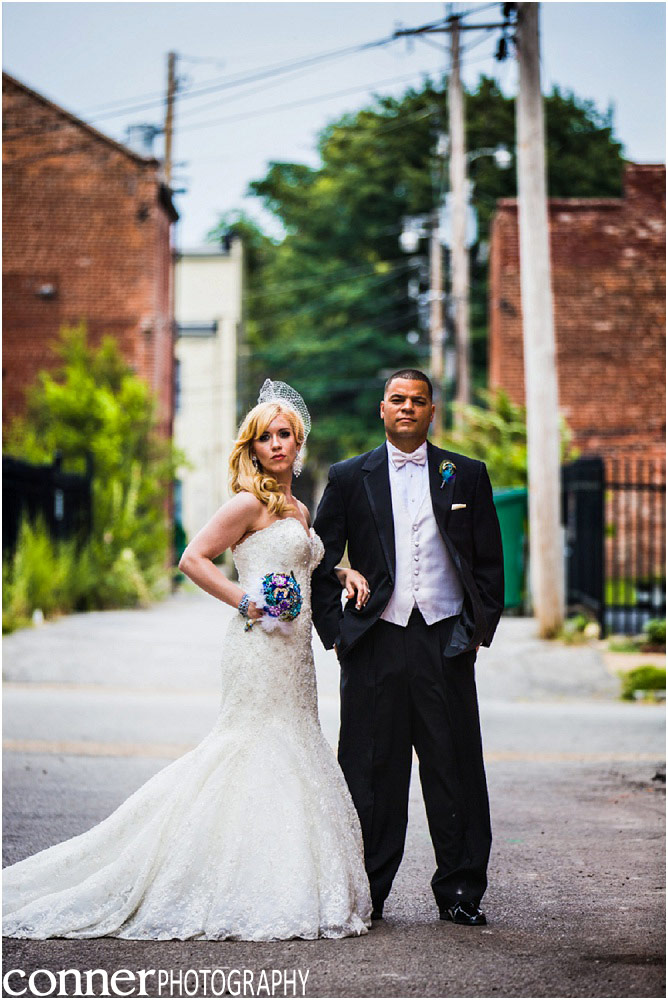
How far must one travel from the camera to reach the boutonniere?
17.7 feet

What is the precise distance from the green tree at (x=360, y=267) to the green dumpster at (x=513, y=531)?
948 inches

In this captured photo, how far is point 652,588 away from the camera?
66.3ft

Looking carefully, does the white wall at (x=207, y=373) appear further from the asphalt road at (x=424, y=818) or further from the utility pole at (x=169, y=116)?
the asphalt road at (x=424, y=818)

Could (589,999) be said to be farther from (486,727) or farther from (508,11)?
(508,11)

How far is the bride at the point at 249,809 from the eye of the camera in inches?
193

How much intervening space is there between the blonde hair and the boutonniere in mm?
617

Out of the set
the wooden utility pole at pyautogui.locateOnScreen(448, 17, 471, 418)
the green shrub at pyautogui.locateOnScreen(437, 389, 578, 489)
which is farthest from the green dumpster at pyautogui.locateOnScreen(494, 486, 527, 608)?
the wooden utility pole at pyautogui.locateOnScreen(448, 17, 471, 418)

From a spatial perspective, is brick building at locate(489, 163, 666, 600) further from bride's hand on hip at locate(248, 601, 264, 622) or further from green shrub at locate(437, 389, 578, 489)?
bride's hand on hip at locate(248, 601, 264, 622)

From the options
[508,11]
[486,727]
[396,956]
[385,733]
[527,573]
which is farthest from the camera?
[527,573]

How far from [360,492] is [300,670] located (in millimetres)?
743

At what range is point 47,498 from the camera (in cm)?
2066

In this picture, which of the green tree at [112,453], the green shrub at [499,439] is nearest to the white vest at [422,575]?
the green shrub at [499,439]

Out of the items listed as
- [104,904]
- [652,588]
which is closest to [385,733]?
[104,904]

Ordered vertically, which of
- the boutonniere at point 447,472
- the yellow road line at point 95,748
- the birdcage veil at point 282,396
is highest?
the birdcage veil at point 282,396
